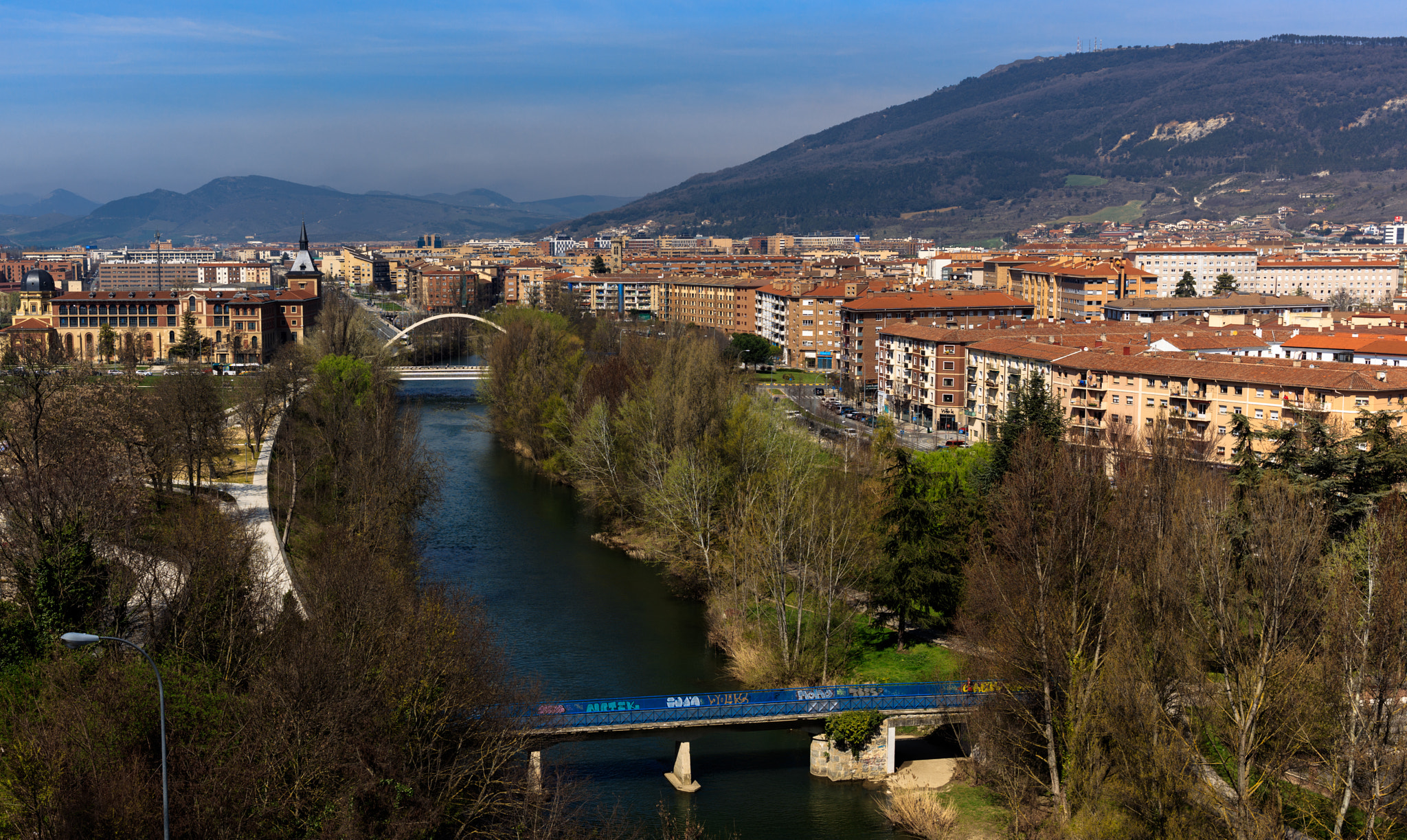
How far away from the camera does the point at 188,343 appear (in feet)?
192

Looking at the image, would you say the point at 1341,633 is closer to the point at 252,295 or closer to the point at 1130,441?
the point at 1130,441

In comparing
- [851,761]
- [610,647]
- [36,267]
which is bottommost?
[851,761]

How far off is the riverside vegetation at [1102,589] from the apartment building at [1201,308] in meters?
31.6

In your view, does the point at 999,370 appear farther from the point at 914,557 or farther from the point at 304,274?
the point at 304,274

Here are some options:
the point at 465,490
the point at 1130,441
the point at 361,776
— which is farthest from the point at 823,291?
the point at 361,776

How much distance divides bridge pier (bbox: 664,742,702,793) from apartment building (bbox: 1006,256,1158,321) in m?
50.7

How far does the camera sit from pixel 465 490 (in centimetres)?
3550

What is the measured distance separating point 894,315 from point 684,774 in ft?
138

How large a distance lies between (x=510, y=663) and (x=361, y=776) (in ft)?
28.0

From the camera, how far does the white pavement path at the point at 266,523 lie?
18.8 metres

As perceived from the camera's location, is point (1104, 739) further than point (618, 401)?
No

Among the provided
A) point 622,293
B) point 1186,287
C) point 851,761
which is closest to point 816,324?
point 1186,287

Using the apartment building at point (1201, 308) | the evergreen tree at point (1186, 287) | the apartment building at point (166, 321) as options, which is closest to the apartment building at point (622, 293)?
the apartment building at point (166, 321)

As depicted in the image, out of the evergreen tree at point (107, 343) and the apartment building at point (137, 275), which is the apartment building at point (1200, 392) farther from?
the apartment building at point (137, 275)
